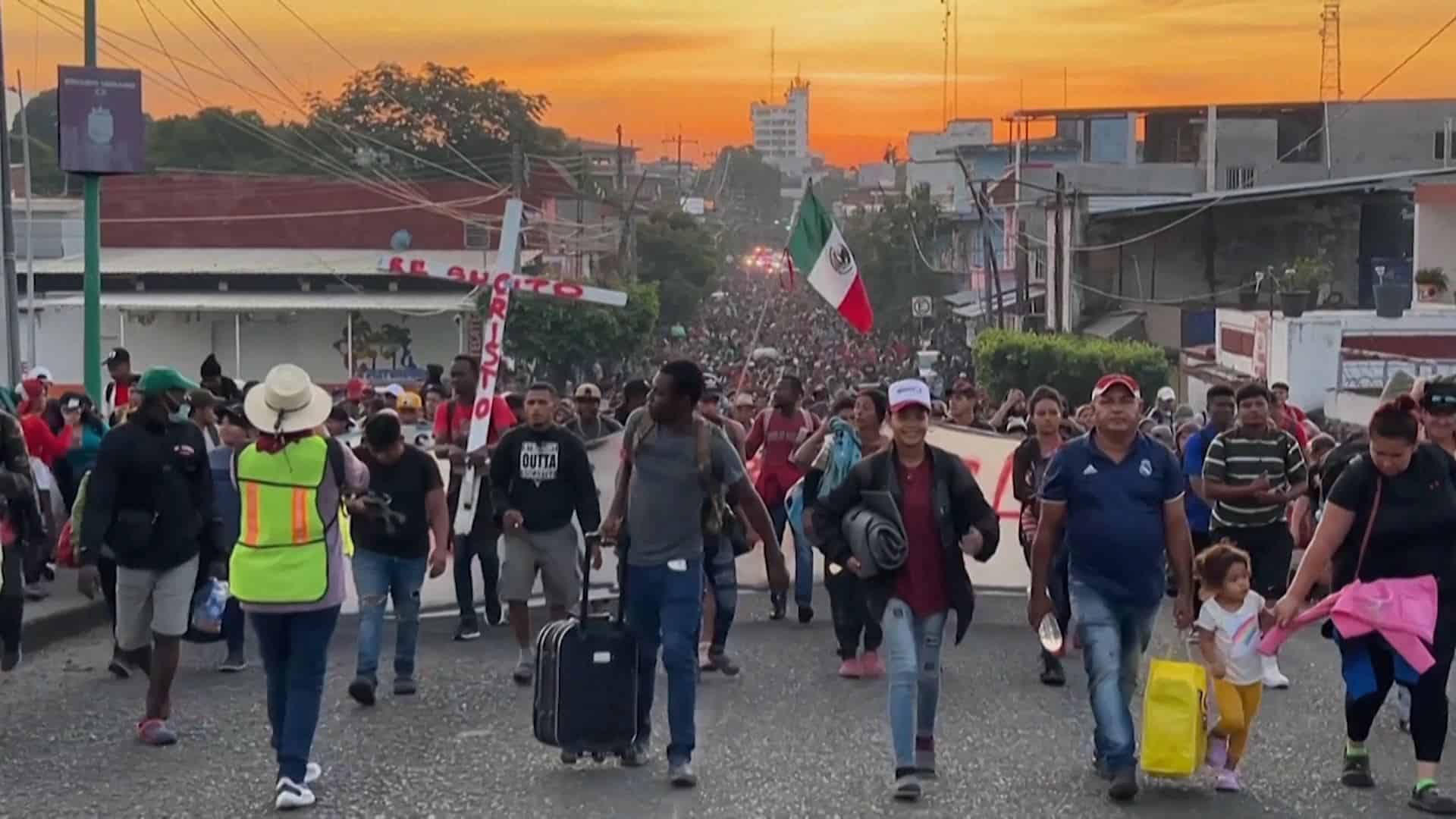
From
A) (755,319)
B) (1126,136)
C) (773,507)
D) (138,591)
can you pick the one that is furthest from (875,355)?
(138,591)

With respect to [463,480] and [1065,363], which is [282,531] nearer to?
[463,480]

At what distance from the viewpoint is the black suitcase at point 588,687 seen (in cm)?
830

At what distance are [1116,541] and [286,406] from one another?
3.29 meters

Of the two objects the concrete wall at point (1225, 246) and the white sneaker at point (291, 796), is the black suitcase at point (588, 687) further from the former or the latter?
the concrete wall at point (1225, 246)

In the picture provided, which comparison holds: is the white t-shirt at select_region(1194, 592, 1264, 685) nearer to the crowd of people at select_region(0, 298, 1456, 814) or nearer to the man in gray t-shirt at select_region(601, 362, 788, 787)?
the crowd of people at select_region(0, 298, 1456, 814)

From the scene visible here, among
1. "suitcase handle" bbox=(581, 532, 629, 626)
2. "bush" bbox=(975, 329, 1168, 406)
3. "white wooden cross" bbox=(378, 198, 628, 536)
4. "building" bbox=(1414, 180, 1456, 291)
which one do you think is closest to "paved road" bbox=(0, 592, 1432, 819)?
"suitcase handle" bbox=(581, 532, 629, 626)

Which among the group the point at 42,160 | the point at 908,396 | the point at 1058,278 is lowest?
the point at 908,396

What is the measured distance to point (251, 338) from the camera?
52344mm

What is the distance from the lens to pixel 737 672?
1126cm

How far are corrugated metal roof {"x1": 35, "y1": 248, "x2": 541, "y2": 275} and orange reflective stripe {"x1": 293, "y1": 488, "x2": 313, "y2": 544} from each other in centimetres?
4312

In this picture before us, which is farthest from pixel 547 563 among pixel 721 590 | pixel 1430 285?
pixel 1430 285

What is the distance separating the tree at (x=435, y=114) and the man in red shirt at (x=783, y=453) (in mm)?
71556

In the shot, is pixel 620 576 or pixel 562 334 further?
pixel 562 334

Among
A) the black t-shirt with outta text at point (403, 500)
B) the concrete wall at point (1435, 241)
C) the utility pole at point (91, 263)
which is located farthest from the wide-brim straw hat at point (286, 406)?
the concrete wall at point (1435, 241)
